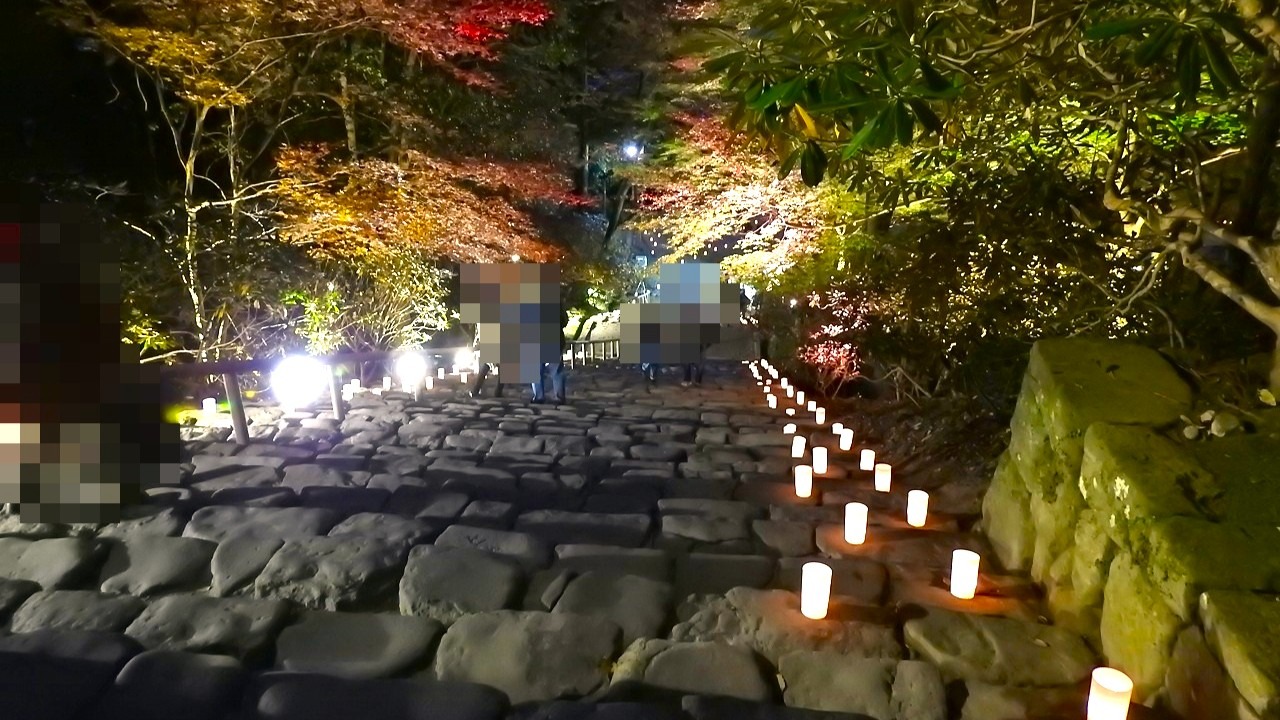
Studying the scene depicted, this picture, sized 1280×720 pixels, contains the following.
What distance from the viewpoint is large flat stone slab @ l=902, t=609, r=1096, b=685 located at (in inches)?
95.3

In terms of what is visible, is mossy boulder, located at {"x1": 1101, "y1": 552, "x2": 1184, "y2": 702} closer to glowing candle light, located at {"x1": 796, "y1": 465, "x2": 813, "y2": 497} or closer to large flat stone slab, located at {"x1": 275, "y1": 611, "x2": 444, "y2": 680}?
glowing candle light, located at {"x1": 796, "y1": 465, "x2": 813, "y2": 497}

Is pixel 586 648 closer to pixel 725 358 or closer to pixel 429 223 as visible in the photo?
pixel 429 223

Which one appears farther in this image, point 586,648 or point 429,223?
point 429,223

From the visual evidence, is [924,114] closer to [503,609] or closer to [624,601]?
[624,601]

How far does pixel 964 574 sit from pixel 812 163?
195cm

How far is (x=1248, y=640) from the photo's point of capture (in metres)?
1.90

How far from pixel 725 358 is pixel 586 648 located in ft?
46.5

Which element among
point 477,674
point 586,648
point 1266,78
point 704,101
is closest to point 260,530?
point 477,674

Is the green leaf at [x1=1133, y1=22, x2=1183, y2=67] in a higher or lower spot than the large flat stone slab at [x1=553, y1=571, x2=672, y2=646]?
higher

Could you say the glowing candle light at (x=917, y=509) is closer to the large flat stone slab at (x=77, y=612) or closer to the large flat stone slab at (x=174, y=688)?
the large flat stone slab at (x=174, y=688)

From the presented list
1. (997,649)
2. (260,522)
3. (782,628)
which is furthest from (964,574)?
(260,522)

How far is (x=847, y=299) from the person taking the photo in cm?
805

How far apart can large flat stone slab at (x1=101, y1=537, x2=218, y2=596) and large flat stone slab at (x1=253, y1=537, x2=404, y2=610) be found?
12.8 inches

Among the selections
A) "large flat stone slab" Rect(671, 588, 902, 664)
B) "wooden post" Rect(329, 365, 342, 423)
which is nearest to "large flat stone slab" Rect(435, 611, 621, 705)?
"large flat stone slab" Rect(671, 588, 902, 664)
